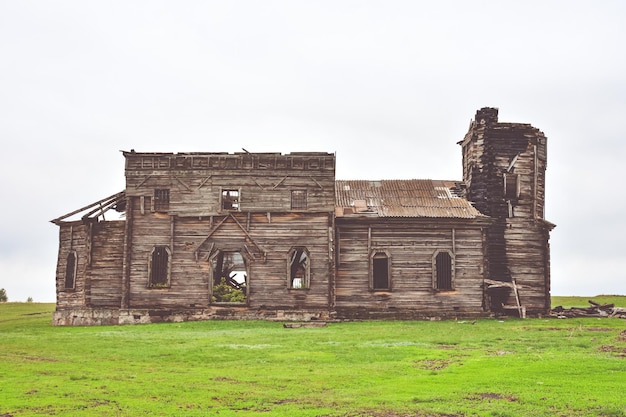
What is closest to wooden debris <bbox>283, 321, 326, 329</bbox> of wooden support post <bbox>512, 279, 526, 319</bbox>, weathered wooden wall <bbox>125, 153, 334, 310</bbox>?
weathered wooden wall <bbox>125, 153, 334, 310</bbox>

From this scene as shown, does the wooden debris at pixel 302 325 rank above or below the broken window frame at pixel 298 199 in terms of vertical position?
below

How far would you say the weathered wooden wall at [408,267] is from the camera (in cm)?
3706

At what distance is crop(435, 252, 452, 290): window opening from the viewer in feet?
123

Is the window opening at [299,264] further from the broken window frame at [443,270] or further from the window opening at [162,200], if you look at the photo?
the window opening at [162,200]

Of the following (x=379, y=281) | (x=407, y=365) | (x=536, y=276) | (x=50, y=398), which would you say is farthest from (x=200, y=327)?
(x=536, y=276)

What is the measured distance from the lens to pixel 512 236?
130ft

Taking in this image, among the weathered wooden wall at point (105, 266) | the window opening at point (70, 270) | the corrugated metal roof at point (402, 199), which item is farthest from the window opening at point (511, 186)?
the window opening at point (70, 270)

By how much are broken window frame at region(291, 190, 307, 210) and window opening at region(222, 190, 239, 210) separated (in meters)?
3.24

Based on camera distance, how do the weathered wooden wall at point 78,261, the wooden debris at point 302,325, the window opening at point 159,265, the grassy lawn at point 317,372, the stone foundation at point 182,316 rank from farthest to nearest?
the weathered wooden wall at point 78,261 < the window opening at point 159,265 < the stone foundation at point 182,316 < the wooden debris at point 302,325 < the grassy lawn at point 317,372

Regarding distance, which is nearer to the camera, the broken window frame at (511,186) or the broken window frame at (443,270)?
the broken window frame at (443,270)

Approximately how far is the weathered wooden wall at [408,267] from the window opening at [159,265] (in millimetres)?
9899

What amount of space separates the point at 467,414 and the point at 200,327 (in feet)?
69.3

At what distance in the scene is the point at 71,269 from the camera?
37969mm

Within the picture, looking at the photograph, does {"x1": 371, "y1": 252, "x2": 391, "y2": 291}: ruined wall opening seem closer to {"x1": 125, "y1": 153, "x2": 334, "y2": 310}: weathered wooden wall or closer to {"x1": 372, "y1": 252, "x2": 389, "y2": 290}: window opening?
{"x1": 372, "y1": 252, "x2": 389, "y2": 290}: window opening
